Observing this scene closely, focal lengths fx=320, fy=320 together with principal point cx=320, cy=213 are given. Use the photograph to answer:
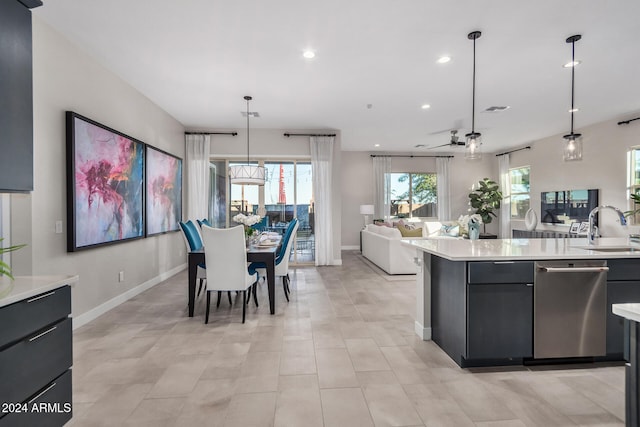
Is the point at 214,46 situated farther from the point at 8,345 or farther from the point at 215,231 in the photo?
the point at 8,345

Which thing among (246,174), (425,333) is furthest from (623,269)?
(246,174)

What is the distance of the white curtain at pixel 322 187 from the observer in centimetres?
641

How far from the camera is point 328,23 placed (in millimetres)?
2762

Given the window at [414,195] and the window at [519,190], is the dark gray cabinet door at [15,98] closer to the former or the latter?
the window at [414,195]

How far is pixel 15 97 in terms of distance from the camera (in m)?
1.54

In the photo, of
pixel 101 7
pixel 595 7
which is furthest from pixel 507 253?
pixel 101 7

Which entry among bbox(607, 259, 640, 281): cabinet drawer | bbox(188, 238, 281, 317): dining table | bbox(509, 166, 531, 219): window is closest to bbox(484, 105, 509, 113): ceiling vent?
Answer: bbox(607, 259, 640, 281): cabinet drawer

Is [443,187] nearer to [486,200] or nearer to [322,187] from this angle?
[486,200]

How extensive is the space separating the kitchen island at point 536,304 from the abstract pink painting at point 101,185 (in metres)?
3.37

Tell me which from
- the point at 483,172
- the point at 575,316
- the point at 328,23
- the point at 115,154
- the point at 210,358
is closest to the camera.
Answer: the point at 575,316

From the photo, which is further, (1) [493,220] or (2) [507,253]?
(1) [493,220]

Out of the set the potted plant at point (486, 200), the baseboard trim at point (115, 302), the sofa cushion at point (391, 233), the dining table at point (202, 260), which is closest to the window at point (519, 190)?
Result: the potted plant at point (486, 200)

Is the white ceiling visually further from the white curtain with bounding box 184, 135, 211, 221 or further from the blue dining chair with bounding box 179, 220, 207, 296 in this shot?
the blue dining chair with bounding box 179, 220, 207, 296

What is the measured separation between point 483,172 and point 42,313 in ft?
33.4
